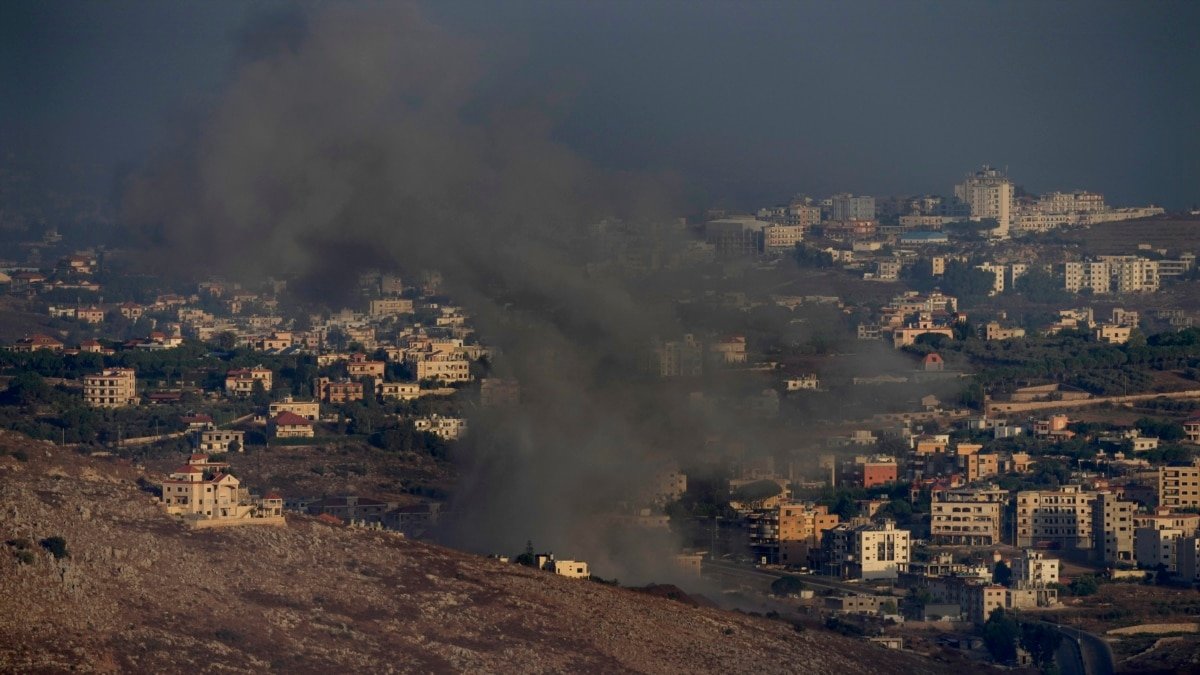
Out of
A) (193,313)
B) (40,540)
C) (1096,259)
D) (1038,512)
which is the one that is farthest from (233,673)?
(1096,259)

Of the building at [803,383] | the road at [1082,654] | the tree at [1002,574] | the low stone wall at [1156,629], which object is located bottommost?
the road at [1082,654]

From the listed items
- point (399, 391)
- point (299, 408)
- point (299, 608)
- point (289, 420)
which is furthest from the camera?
point (399, 391)

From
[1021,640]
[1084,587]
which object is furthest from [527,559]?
[1084,587]

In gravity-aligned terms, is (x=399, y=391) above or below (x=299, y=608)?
above

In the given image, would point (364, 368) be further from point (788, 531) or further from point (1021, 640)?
→ point (1021, 640)

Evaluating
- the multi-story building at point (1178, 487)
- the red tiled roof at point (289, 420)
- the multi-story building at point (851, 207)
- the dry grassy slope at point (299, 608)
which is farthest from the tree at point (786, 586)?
the multi-story building at point (851, 207)

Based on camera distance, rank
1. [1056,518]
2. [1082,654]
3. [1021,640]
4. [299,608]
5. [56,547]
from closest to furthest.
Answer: [56,547], [299,608], [1082,654], [1021,640], [1056,518]

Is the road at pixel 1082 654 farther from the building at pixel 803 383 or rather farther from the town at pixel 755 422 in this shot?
the building at pixel 803 383
